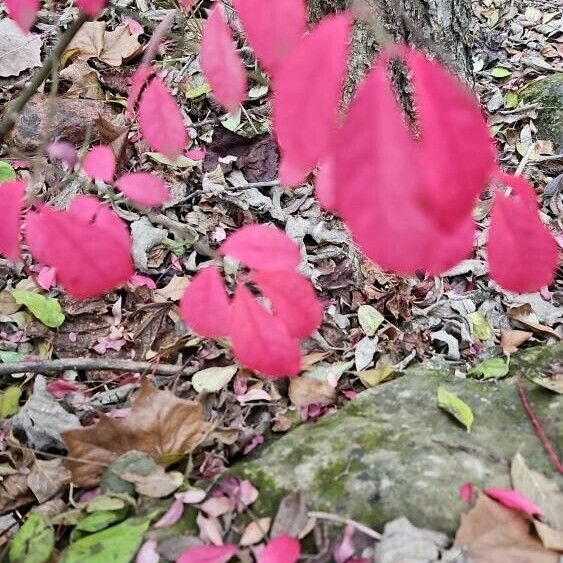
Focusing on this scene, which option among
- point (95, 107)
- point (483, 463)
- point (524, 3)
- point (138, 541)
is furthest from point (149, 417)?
point (524, 3)

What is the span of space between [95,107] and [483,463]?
186cm

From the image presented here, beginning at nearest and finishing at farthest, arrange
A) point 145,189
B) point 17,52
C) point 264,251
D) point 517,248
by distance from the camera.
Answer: point 517,248
point 264,251
point 145,189
point 17,52

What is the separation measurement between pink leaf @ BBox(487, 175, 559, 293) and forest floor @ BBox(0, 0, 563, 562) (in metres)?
0.53

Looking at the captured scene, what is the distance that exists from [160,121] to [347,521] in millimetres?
932

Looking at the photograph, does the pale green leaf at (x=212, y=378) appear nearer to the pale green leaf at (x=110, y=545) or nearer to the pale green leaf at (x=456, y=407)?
the pale green leaf at (x=110, y=545)

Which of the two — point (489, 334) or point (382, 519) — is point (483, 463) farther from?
point (489, 334)

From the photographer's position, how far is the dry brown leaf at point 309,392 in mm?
1530

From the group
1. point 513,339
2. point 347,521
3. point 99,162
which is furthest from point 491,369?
point 99,162

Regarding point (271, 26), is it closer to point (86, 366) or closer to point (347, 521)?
point (347, 521)

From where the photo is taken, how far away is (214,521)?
1176 millimetres

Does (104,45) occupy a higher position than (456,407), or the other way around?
(104,45)

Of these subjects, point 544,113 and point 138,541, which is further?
point 544,113

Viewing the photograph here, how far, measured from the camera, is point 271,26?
2.64 feet

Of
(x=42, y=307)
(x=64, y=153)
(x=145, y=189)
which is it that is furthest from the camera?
(x=64, y=153)
